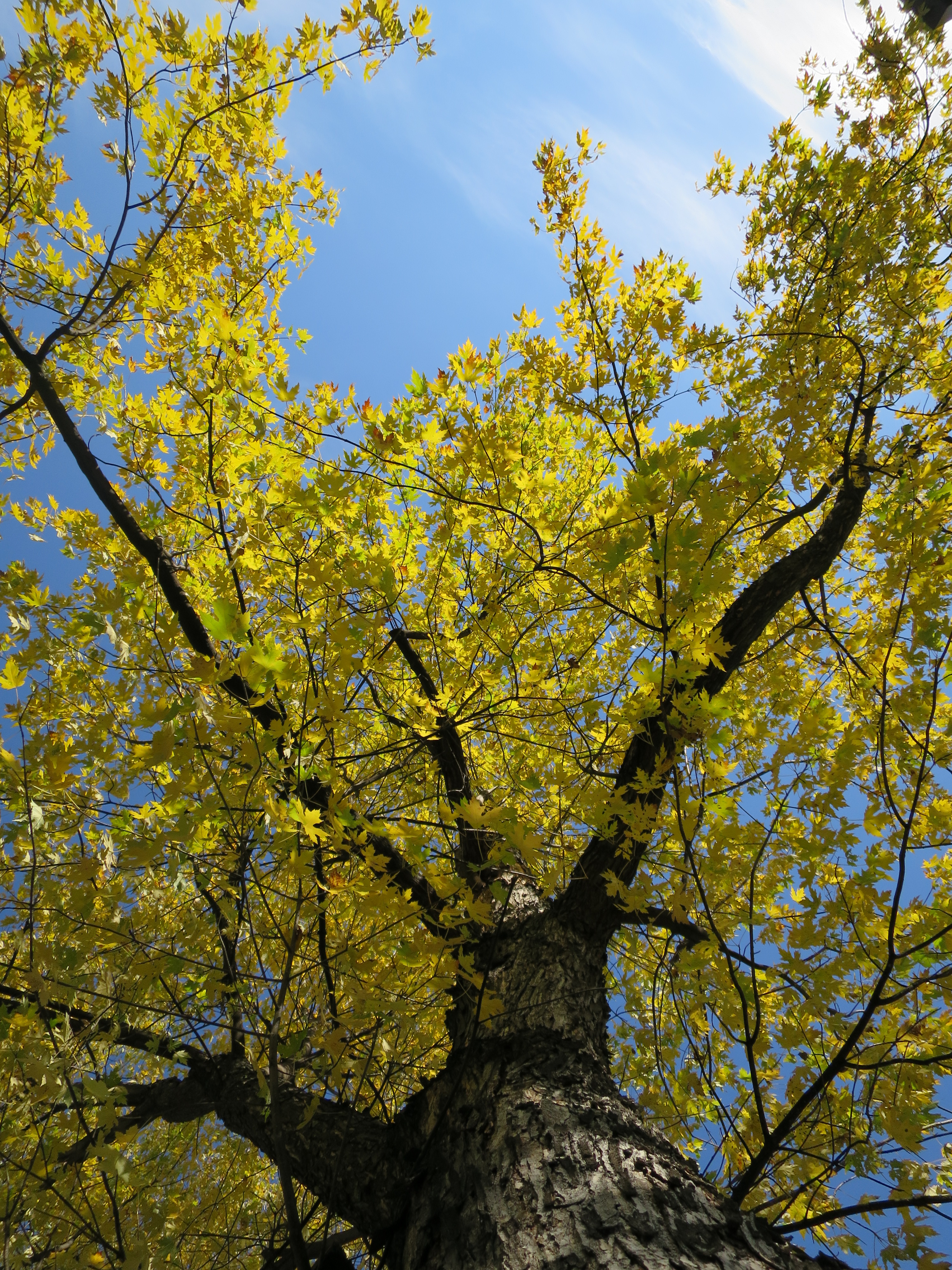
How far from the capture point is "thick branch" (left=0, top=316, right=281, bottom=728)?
214cm

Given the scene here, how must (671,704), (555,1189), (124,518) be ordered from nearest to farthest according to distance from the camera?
(555,1189) → (671,704) → (124,518)

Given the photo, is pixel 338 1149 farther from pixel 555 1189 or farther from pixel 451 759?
pixel 451 759

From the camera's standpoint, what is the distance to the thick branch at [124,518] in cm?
214

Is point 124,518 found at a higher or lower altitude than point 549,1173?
higher

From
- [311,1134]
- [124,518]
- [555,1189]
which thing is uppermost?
[124,518]

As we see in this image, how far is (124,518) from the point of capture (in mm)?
2387

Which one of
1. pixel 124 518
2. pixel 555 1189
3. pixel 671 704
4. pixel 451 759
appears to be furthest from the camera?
pixel 451 759

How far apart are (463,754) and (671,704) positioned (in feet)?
4.01

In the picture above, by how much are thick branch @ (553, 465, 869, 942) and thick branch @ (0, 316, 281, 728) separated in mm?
1394

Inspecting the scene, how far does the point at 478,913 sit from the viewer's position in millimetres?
1487

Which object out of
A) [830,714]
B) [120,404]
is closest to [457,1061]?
[830,714]

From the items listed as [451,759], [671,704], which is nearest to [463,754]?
[451,759]

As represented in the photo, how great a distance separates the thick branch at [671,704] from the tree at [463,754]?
25 millimetres

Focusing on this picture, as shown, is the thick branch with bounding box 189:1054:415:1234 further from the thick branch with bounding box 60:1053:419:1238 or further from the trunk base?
the trunk base
